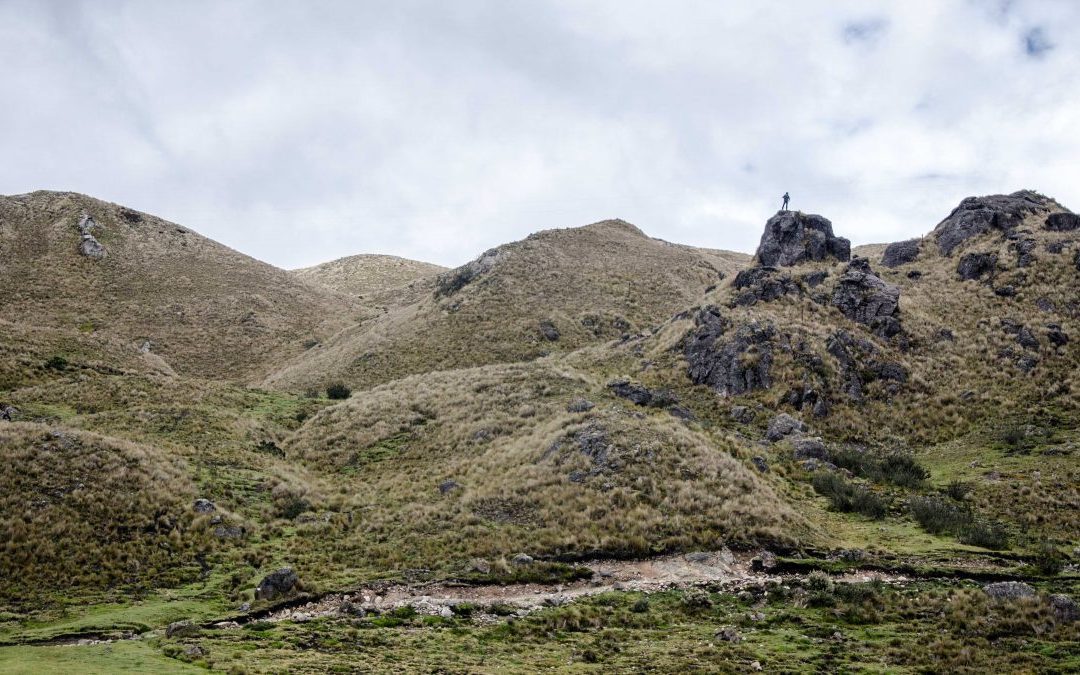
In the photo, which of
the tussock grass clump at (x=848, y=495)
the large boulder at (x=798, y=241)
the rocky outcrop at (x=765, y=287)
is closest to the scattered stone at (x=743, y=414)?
the tussock grass clump at (x=848, y=495)

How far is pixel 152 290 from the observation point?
8969 centimetres

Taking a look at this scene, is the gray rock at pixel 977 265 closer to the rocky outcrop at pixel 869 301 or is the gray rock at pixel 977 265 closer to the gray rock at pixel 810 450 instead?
the rocky outcrop at pixel 869 301

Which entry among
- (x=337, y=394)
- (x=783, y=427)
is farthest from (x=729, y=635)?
(x=337, y=394)

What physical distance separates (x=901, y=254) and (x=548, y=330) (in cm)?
3604

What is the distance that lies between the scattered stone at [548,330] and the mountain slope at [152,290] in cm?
3349

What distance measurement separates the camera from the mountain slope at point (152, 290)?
258 feet

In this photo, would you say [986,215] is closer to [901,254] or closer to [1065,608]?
[901,254]

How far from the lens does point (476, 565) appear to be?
23.4 metres

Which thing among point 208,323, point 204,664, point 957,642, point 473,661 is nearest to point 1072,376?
point 957,642

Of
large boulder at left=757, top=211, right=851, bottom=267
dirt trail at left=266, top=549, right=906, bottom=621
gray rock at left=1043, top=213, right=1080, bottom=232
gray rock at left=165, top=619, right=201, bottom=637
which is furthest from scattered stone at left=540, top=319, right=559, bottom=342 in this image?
gray rock at left=165, top=619, right=201, bottom=637

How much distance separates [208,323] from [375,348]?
29129 millimetres

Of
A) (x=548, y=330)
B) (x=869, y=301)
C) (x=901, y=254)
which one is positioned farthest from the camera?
(x=548, y=330)

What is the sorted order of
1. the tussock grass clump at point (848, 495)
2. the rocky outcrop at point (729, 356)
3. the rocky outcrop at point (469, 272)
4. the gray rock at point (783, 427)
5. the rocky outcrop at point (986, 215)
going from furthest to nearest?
the rocky outcrop at point (469, 272) → the rocky outcrop at point (986, 215) → the rocky outcrop at point (729, 356) → the gray rock at point (783, 427) → the tussock grass clump at point (848, 495)

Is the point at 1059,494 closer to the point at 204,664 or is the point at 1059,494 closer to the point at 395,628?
the point at 395,628
